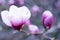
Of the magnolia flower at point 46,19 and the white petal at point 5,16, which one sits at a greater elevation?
the white petal at point 5,16

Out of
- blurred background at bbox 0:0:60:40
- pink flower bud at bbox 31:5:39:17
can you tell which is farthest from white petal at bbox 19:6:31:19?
pink flower bud at bbox 31:5:39:17

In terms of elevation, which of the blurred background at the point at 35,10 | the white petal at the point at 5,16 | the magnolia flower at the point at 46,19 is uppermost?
the white petal at the point at 5,16

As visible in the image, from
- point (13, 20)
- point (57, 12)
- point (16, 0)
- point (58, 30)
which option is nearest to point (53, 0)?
point (57, 12)

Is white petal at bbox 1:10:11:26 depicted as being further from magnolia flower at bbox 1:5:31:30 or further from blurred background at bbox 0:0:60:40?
blurred background at bbox 0:0:60:40

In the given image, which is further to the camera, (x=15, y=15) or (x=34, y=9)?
(x=34, y=9)

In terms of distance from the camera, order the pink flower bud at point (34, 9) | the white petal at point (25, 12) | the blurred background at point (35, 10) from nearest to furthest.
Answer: the white petal at point (25, 12) → the blurred background at point (35, 10) → the pink flower bud at point (34, 9)

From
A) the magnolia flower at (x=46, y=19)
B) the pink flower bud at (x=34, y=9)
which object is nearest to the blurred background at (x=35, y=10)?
the pink flower bud at (x=34, y=9)

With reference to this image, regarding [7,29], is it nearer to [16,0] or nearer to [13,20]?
[16,0]

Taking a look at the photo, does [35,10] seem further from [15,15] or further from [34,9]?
[15,15]

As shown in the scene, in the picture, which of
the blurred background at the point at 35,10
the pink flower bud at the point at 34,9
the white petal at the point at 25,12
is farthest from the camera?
the pink flower bud at the point at 34,9

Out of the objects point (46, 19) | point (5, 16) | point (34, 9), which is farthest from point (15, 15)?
point (34, 9)

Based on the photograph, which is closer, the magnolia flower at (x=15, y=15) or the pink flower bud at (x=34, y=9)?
the magnolia flower at (x=15, y=15)

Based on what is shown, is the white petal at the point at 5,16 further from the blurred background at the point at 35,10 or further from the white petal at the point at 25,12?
the blurred background at the point at 35,10
